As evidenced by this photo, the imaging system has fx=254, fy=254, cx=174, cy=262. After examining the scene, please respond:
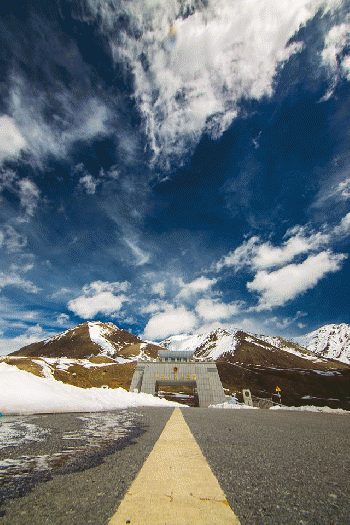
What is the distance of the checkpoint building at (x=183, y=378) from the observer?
41.3m

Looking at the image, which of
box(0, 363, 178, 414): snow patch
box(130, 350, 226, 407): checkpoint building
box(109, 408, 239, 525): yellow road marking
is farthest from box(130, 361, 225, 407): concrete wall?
box(109, 408, 239, 525): yellow road marking

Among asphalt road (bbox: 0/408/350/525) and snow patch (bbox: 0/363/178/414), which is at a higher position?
snow patch (bbox: 0/363/178/414)

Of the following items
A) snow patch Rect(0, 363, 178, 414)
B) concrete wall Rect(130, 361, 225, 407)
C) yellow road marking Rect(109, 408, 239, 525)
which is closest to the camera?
yellow road marking Rect(109, 408, 239, 525)

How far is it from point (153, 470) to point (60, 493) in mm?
645

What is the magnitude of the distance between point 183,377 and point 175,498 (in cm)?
4709

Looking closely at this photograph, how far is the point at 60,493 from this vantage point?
1.25m

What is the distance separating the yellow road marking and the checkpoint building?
44096mm

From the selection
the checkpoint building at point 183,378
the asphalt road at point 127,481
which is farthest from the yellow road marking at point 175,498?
the checkpoint building at point 183,378

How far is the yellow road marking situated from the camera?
0.96 meters

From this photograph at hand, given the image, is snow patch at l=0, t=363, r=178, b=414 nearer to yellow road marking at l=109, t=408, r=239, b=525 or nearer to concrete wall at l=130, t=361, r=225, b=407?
yellow road marking at l=109, t=408, r=239, b=525

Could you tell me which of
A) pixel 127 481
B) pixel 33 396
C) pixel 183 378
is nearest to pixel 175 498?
pixel 127 481

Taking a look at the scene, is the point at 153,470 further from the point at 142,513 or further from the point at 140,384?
the point at 140,384

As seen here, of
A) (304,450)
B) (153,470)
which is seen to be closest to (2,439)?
(153,470)

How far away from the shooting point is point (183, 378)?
1738 inches
